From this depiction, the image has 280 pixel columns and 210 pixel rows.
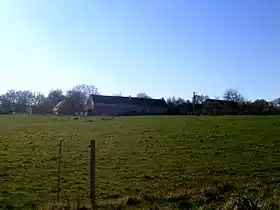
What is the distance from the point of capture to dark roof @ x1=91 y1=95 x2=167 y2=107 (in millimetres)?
139125

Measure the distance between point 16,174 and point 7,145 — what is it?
1356 centimetres

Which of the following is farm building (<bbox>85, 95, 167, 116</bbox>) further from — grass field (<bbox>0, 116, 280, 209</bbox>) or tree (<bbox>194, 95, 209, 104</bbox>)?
grass field (<bbox>0, 116, 280, 209</bbox>)

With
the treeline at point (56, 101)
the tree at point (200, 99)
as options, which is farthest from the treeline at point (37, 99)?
the tree at point (200, 99)

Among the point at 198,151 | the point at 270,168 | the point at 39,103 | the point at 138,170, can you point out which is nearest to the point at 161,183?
the point at 138,170

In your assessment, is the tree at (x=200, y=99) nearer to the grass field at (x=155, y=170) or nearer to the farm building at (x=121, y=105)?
the farm building at (x=121, y=105)

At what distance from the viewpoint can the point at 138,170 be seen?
882 inches

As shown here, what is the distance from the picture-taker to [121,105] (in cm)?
14012

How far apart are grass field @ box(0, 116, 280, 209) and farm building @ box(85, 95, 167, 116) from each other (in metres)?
96.9

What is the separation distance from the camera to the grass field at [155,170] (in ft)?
43.2

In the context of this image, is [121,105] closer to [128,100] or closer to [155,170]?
[128,100]

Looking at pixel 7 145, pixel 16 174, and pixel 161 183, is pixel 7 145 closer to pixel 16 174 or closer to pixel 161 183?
pixel 16 174

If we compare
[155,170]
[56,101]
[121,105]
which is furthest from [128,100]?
[155,170]

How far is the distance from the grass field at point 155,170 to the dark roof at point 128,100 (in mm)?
100829

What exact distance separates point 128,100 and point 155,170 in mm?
121207
